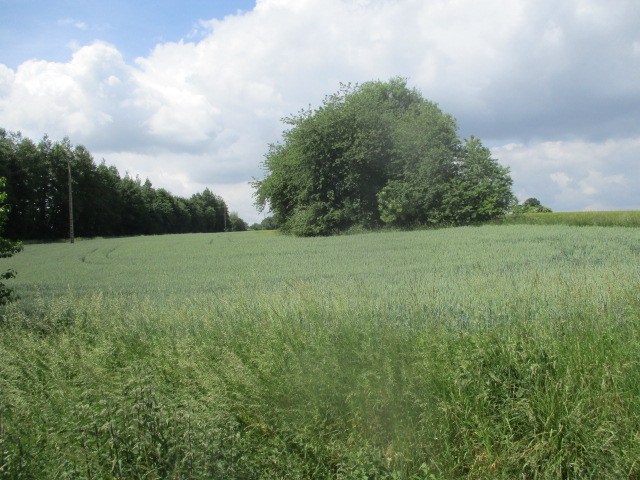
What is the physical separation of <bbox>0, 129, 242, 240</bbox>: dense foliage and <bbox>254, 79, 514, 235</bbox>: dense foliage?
2610 centimetres

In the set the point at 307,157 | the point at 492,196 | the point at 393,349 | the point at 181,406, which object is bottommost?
the point at 181,406

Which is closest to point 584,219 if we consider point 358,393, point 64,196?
point 358,393

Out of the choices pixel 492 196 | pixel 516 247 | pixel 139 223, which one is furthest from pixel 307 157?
A: pixel 139 223

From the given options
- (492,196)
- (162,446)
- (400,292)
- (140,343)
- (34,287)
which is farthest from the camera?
(492,196)

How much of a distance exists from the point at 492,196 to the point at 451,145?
4.87m

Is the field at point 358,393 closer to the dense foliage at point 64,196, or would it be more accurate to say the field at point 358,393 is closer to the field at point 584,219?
the field at point 584,219

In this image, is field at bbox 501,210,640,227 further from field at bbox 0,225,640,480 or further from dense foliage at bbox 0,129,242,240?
dense foliage at bbox 0,129,242,240

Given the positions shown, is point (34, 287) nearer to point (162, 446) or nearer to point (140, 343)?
point (140, 343)

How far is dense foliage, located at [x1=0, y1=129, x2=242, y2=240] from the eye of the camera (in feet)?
156

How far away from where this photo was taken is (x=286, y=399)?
A: 14.6ft

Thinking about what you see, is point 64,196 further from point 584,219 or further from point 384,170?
point 584,219

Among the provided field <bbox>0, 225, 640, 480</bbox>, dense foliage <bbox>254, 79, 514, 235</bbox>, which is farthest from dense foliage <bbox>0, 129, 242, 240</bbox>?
field <bbox>0, 225, 640, 480</bbox>

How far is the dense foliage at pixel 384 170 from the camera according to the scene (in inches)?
1193

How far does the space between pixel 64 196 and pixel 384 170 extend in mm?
39527
